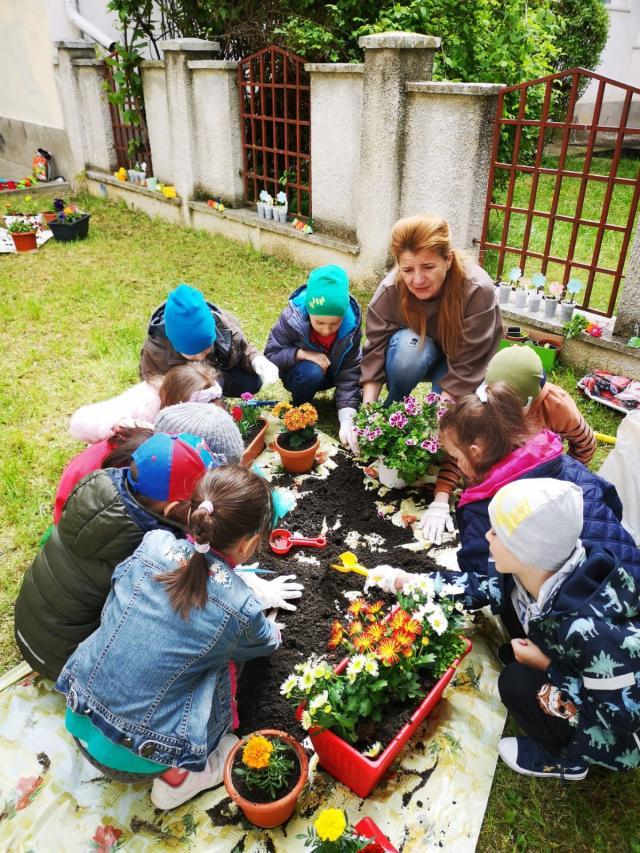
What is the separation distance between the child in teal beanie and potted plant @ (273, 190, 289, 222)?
293 centimetres

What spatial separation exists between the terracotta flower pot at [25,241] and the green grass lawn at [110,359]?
14cm

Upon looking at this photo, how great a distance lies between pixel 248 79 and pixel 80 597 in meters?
5.77

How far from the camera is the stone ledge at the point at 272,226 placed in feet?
17.4

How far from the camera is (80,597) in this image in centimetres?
172

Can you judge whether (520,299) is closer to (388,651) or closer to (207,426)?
(207,426)

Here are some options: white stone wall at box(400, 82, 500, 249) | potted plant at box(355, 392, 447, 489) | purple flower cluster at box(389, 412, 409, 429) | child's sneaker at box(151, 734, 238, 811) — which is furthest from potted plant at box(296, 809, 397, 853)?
white stone wall at box(400, 82, 500, 249)

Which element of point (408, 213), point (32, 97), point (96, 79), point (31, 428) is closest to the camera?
point (31, 428)

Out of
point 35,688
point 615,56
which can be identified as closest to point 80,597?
point 35,688

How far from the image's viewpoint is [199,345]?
9.25 ft

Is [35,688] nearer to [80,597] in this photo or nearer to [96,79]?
[80,597]

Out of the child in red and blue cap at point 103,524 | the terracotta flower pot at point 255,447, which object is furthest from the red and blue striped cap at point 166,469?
the terracotta flower pot at point 255,447

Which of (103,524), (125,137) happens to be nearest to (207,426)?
(103,524)

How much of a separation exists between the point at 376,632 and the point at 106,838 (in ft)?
2.89

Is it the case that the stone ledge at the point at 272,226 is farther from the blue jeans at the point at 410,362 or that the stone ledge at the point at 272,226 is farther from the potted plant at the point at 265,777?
the potted plant at the point at 265,777
